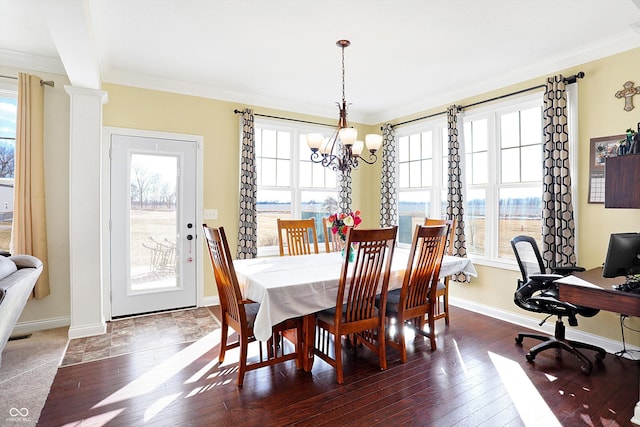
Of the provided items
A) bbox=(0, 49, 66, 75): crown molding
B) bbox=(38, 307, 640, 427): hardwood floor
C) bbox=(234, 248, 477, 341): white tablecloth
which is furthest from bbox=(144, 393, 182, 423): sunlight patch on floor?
bbox=(0, 49, 66, 75): crown molding

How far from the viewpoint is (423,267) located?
Result: 286 centimetres

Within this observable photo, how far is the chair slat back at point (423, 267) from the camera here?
Answer: 2.73 m

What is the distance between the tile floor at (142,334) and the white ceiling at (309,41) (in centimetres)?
241

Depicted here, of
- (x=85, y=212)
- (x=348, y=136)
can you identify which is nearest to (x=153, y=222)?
(x=85, y=212)

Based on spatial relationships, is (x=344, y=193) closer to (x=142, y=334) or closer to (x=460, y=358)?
(x=460, y=358)

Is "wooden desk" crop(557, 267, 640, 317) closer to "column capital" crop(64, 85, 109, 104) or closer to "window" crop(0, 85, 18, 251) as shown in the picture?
"column capital" crop(64, 85, 109, 104)

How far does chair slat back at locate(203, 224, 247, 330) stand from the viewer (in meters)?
2.37

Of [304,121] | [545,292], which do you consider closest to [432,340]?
[545,292]

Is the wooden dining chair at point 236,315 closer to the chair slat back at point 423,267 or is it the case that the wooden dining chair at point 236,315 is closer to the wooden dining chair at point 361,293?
the wooden dining chair at point 361,293

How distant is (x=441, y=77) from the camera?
395 centimetres

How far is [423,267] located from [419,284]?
161 millimetres

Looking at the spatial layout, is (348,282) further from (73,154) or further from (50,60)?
(50,60)

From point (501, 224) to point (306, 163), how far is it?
8.91 ft

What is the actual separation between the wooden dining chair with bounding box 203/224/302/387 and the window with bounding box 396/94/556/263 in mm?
2684
